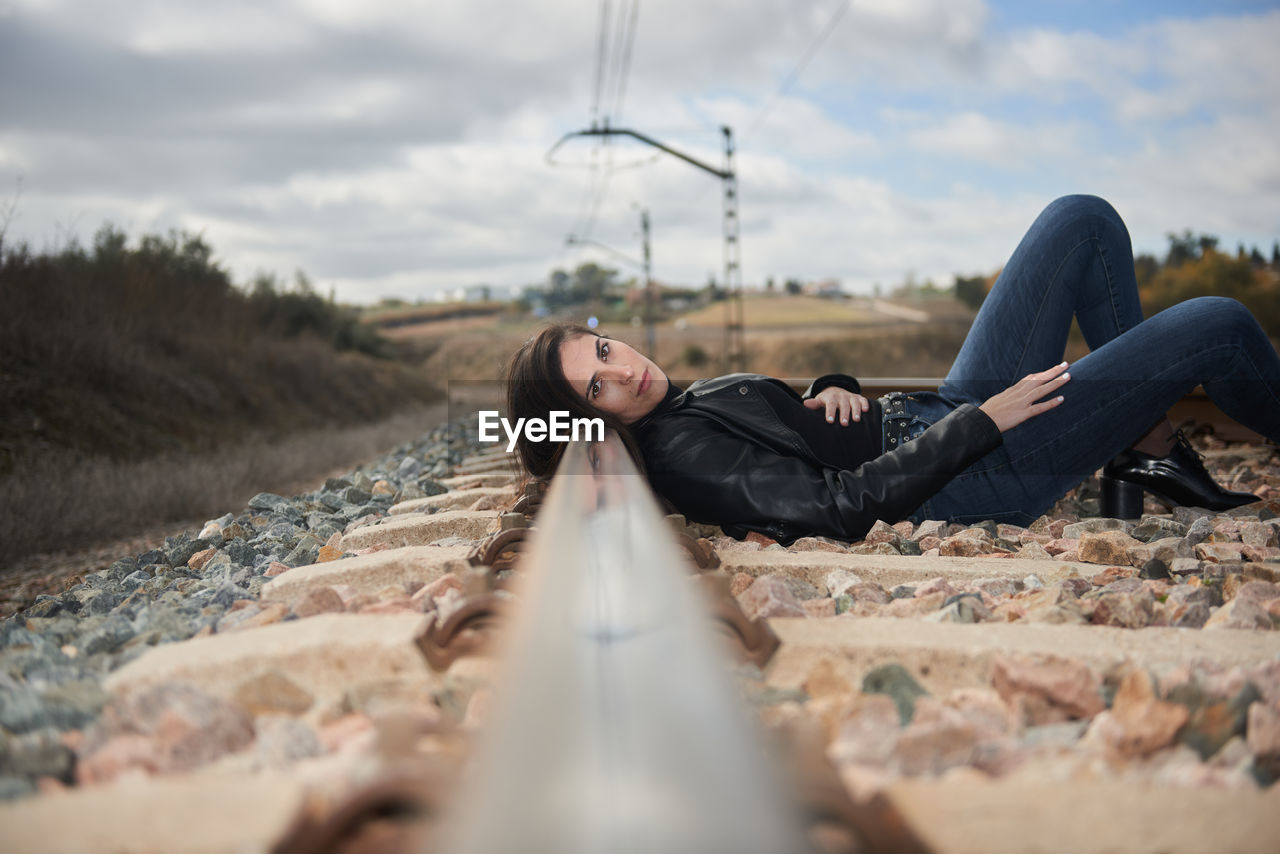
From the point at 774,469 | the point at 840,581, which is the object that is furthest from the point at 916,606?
the point at 774,469

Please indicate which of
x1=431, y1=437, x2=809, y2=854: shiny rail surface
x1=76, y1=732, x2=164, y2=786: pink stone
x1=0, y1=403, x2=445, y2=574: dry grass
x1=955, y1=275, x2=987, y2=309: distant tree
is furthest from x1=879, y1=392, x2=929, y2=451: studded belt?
x1=955, y1=275, x2=987, y2=309: distant tree

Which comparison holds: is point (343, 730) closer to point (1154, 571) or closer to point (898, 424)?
point (1154, 571)

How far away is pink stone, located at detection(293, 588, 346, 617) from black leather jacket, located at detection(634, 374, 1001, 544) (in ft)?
3.40

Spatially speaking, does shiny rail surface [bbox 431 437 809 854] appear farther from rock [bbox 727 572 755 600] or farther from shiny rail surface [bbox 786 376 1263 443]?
shiny rail surface [bbox 786 376 1263 443]

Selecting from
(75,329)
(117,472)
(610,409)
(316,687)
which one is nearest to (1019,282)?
(610,409)

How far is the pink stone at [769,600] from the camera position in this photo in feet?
5.97

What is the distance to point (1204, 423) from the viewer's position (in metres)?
5.57

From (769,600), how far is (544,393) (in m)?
1.22

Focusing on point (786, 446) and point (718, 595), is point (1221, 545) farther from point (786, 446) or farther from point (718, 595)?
point (718, 595)

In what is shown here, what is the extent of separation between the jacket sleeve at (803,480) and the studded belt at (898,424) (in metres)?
0.48

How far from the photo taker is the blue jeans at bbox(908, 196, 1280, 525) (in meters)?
2.78

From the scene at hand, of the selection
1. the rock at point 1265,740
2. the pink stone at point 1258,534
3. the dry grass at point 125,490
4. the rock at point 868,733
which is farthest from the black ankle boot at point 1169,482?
the dry grass at point 125,490

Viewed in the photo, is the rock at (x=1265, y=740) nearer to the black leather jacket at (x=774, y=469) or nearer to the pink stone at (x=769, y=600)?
the pink stone at (x=769, y=600)

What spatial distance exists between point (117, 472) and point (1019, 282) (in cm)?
814
